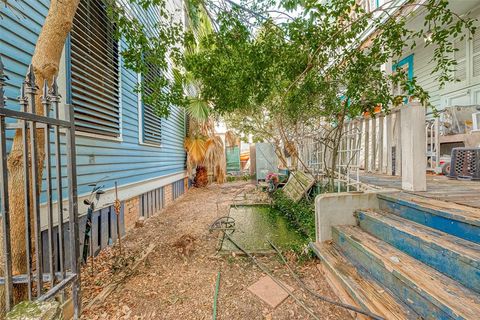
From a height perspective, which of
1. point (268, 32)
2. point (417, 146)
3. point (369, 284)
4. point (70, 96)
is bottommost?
point (369, 284)

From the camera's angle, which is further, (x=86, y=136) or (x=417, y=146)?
(x=86, y=136)

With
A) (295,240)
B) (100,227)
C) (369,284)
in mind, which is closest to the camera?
(369,284)

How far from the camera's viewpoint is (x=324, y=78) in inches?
148

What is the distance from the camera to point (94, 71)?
3.18m

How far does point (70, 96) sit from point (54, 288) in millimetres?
2302

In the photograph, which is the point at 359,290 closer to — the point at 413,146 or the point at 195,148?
the point at 413,146

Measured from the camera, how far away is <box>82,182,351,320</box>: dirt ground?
1.98 m

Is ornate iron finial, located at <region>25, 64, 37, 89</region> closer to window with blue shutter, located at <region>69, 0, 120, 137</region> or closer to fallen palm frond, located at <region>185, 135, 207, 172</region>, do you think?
window with blue shutter, located at <region>69, 0, 120, 137</region>

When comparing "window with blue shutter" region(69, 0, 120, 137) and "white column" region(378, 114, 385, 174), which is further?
"white column" region(378, 114, 385, 174)

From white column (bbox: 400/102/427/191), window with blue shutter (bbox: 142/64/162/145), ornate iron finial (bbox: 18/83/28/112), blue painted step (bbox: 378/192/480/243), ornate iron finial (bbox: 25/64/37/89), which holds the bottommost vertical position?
blue painted step (bbox: 378/192/480/243)

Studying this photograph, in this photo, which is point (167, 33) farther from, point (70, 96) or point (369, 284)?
point (369, 284)

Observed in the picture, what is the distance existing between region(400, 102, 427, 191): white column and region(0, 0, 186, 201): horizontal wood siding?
3859mm

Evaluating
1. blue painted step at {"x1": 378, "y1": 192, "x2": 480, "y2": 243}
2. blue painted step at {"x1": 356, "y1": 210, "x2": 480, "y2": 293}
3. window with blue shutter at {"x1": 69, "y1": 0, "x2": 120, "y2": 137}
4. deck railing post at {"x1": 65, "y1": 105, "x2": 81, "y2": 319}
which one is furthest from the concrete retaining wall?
window with blue shutter at {"x1": 69, "y1": 0, "x2": 120, "y2": 137}

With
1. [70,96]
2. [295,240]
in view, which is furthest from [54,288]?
[295,240]
